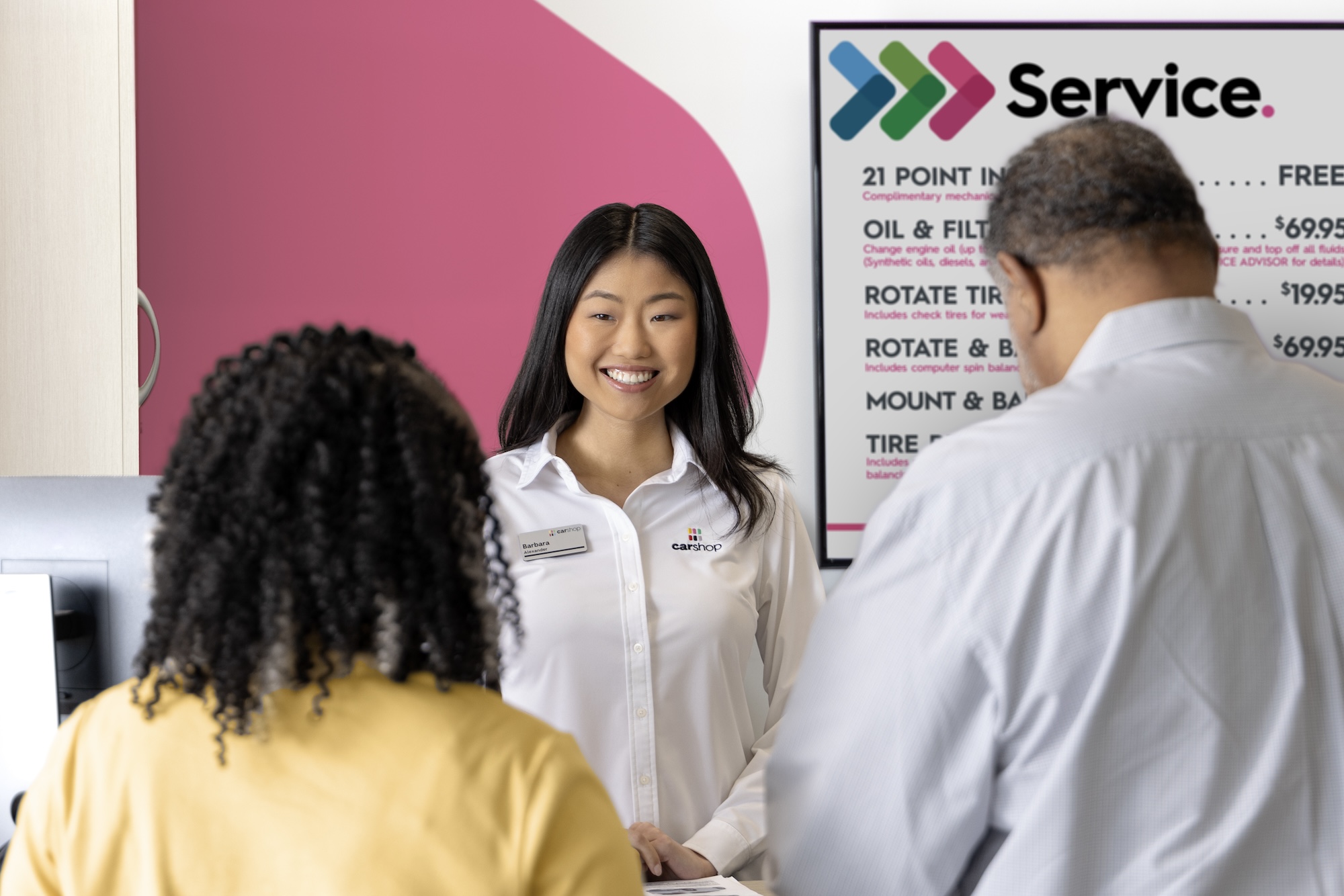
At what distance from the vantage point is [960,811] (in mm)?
994

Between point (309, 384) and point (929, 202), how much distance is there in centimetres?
203

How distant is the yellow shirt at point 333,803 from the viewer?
742 mm

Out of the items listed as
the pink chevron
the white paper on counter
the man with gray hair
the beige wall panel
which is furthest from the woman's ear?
the beige wall panel

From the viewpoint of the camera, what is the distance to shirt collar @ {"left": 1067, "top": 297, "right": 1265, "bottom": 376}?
39.8 inches

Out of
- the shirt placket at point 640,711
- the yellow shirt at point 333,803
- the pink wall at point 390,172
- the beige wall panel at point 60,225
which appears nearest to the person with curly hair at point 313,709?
the yellow shirt at point 333,803

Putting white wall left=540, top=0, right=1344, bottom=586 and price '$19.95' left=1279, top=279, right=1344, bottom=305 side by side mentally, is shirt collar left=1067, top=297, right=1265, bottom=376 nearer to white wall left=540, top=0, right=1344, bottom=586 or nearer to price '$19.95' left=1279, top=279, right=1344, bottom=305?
white wall left=540, top=0, right=1344, bottom=586

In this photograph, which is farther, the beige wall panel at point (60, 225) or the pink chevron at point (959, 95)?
the pink chevron at point (959, 95)

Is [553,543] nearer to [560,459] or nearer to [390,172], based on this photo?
[560,459]

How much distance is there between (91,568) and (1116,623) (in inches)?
50.9

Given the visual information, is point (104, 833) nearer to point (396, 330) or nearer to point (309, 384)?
point (309, 384)

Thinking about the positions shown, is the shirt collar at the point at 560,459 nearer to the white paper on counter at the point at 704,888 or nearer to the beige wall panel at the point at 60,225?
the white paper on counter at the point at 704,888

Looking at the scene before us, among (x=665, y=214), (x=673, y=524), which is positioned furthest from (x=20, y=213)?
(x=673, y=524)

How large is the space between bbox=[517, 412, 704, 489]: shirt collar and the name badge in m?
0.09

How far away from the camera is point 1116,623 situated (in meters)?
0.93
